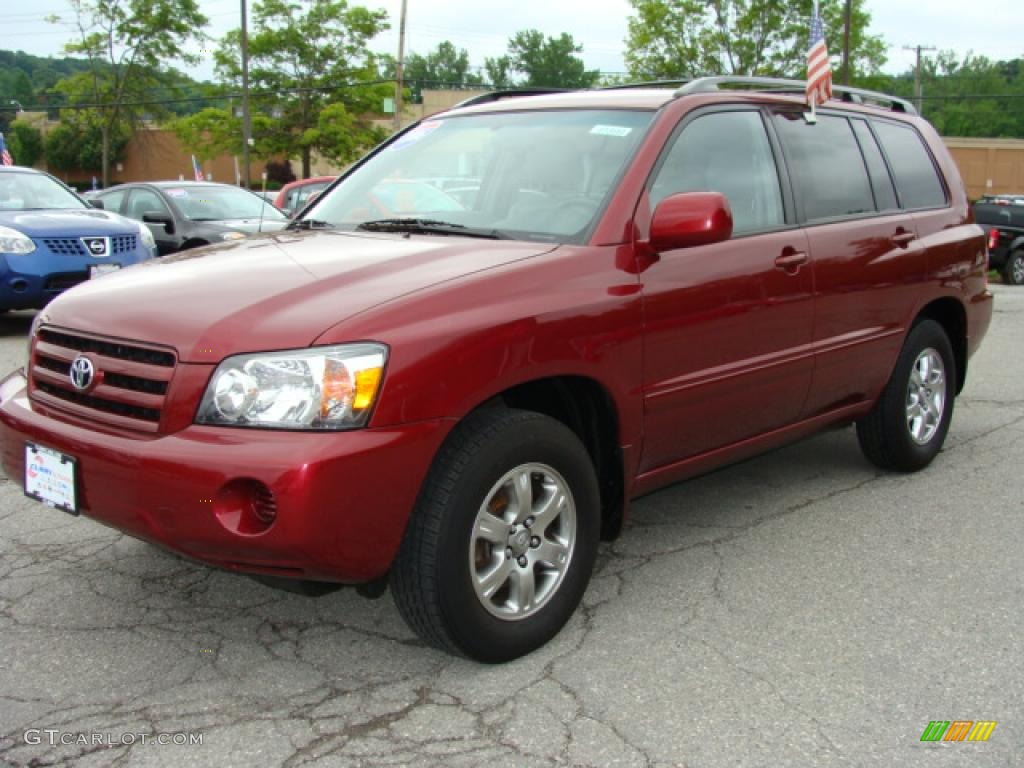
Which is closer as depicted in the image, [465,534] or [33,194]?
[465,534]

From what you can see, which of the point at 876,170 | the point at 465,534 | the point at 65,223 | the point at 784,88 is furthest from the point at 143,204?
the point at 465,534

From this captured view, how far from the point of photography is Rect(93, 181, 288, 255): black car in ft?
40.1

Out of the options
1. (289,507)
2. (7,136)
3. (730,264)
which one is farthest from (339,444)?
(7,136)

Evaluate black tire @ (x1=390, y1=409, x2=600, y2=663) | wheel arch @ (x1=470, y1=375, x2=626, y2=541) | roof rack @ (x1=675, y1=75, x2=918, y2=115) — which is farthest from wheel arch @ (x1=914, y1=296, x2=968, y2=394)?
black tire @ (x1=390, y1=409, x2=600, y2=663)

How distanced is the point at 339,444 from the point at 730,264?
1.82 metres

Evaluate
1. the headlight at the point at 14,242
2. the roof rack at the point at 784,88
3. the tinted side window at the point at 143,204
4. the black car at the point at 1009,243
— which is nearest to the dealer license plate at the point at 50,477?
the roof rack at the point at 784,88

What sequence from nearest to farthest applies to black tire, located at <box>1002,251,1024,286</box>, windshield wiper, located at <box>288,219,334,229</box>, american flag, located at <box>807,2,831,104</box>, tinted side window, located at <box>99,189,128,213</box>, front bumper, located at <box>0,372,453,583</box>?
1. front bumper, located at <box>0,372,453,583</box>
2. windshield wiper, located at <box>288,219,334,229</box>
3. american flag, located at <box>807,2,831,104</box>
4. tinted side window, located at <box>99,189,128,213</box>
5. black tire, located at <box>1002,251,1024,286</box>

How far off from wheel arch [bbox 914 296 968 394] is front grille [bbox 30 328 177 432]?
3.87 m

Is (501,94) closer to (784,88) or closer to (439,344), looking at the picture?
(784,88)

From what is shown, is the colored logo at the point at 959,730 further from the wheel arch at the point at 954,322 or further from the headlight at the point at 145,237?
the headlight at the point at 145,237

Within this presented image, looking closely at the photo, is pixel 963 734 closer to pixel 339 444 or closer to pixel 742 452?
pixel 742 452

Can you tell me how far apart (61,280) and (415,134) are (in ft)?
19.4

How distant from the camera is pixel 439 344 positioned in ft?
9.62

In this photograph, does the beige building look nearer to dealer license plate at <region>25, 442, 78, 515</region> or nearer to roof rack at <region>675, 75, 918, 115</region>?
roof rack at <region>675, 75, 918, 115</region>
